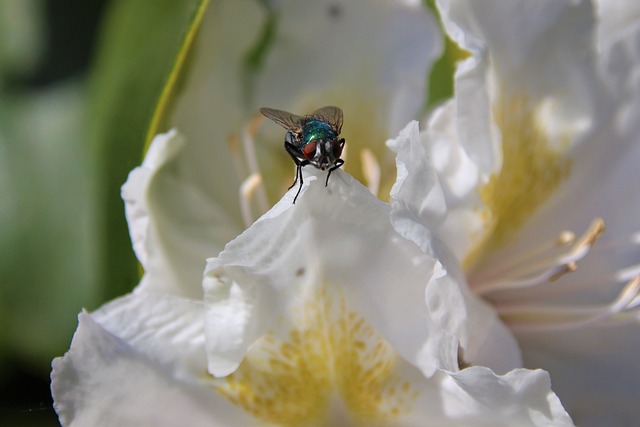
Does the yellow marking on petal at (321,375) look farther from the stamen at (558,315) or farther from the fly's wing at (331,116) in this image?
the stamen at (558,315)

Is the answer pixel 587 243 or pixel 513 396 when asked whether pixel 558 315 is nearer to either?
pixel 587 243

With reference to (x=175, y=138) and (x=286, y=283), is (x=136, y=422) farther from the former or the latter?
(x=175, y=138)

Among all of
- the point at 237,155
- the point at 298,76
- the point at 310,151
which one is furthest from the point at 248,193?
the point at 310,151

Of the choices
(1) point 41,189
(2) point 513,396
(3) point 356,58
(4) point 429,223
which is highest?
(3) point 356,58

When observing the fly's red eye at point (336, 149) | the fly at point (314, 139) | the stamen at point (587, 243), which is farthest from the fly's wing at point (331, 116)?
the stamen at point (587, 243)

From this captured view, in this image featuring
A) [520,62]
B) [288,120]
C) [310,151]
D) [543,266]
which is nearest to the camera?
[310,151]

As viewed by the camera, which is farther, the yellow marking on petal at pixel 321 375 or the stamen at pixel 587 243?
the stamen at pixel 587 243
